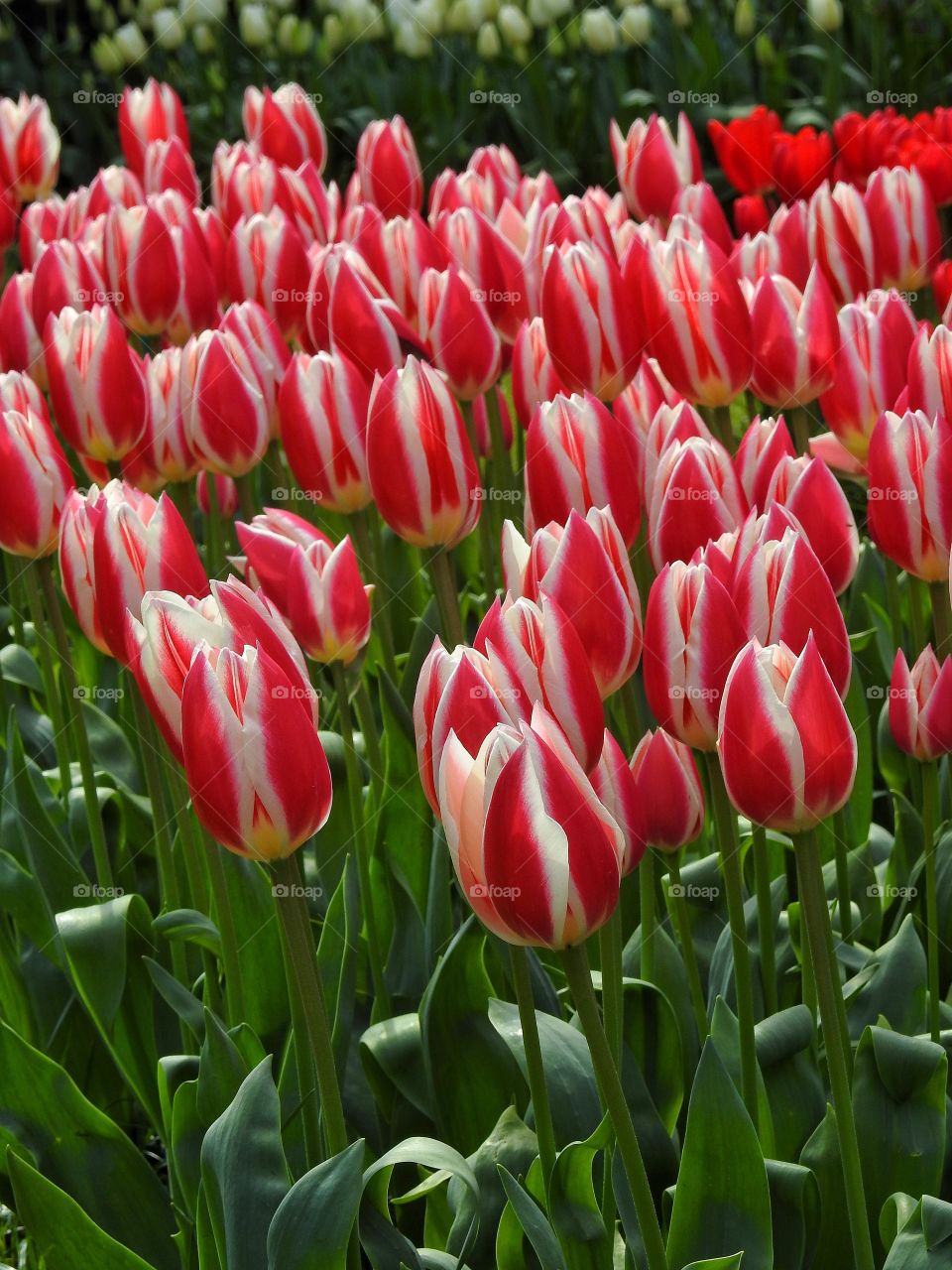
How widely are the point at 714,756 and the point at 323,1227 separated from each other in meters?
0.53

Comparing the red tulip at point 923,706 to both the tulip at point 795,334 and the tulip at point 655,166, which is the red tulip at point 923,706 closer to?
the tulip at point 795,334

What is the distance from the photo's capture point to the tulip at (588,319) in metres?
1.99

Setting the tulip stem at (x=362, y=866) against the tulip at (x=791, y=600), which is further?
the tulip stem at (x=362, y=866)

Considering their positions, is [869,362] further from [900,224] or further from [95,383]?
[95,383]

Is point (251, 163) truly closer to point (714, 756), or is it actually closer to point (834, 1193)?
point (714, 756)

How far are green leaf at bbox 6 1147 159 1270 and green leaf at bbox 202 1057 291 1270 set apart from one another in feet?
0.45

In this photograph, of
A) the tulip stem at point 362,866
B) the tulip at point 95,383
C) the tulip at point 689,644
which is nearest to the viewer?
the tulip at point 689,644

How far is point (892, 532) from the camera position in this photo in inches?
62.7

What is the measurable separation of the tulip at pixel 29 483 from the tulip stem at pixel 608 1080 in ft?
3.55

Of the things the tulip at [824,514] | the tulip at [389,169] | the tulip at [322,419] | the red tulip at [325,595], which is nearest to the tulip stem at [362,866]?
the red tulip at [325,595]

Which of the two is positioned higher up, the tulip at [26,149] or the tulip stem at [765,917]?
the tulip at [26,149]

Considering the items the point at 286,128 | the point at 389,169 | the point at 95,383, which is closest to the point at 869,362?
the point at 95,383

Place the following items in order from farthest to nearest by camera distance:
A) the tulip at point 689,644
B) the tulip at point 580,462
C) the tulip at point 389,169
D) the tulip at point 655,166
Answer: the tulip at point 389,169 < the tulip at point 655,166 < the tulip at point 580,462 < the tulip at point 689,644

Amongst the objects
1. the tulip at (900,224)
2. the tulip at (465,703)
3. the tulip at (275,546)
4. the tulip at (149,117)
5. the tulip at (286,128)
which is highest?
the tulip at (149,117)
